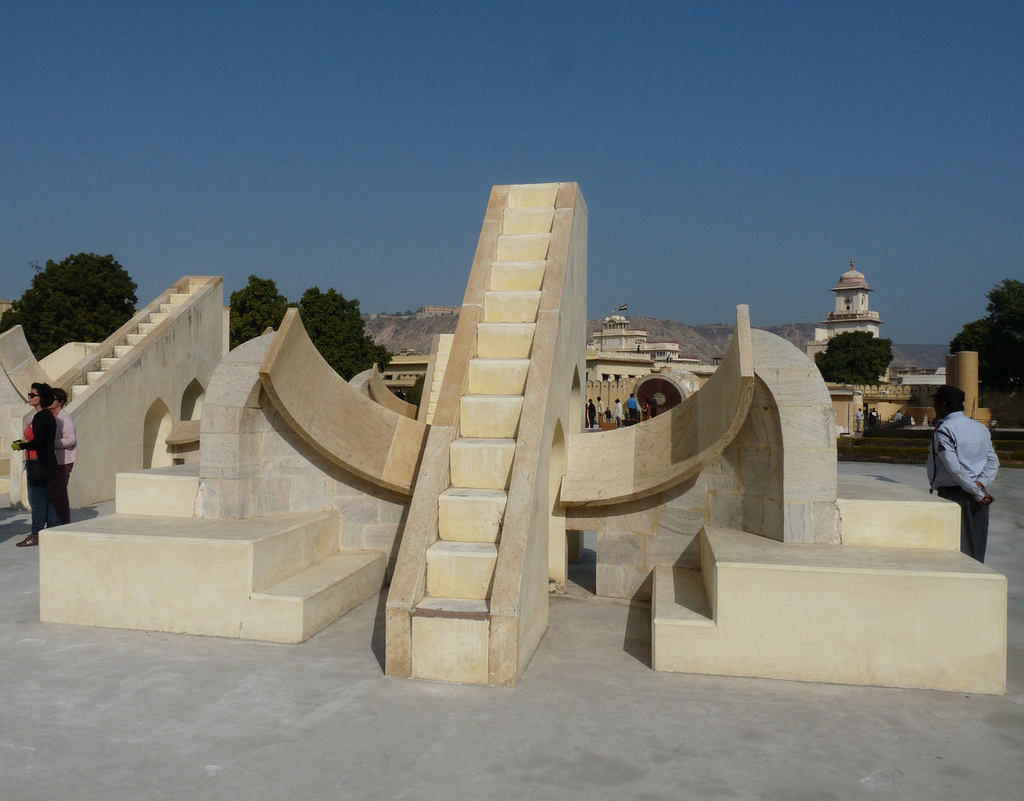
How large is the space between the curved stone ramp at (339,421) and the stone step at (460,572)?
1.50m

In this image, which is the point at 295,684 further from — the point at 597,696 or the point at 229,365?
Result: the point at 229,365

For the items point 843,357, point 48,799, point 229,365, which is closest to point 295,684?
point 48,799

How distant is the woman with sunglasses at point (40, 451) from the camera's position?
23.2ft

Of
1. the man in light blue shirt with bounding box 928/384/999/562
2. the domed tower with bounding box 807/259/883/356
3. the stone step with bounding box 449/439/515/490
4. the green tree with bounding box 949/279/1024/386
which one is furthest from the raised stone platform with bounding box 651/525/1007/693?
the domed tower with bounding box 807/259/883/356

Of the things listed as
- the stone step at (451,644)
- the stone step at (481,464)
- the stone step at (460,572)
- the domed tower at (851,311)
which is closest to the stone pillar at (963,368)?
the stone step at (481,464)

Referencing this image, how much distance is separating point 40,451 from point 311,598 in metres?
3.72

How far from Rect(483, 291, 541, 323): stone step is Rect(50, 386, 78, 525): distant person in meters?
4.11

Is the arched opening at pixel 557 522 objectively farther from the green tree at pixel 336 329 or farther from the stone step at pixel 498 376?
the green tree at pixel 336 329

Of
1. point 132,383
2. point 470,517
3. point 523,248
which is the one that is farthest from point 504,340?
point 132,383

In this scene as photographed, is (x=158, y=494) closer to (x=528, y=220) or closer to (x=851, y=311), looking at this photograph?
(x=528, y=220)

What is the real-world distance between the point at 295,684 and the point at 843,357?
249 feet

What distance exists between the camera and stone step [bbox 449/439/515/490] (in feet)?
16.9

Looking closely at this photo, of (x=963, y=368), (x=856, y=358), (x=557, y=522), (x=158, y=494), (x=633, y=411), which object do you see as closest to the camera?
(x=158, y=494)

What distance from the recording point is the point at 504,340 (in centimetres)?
604
